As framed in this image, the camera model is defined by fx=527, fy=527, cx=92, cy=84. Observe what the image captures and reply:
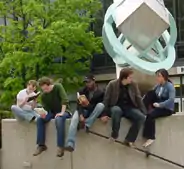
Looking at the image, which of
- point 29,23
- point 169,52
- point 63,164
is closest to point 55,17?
point 29,23

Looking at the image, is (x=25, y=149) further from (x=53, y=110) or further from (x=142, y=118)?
(x=142, y=118)

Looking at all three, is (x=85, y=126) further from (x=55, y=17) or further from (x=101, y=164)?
(x=55, y=17)

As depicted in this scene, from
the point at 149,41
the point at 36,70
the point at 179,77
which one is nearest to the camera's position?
the point at 149,41

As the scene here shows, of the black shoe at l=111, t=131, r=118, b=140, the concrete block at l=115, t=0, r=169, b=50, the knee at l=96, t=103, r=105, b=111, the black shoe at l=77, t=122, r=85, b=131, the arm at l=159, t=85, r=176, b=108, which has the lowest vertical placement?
the black shoe at l=111, t=131, r=118, b=140

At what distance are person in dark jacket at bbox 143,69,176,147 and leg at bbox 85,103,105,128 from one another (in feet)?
3.23

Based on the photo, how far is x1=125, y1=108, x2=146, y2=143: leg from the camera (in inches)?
420

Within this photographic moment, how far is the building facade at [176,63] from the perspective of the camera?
2397cm

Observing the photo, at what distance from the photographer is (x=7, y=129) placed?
40.7ft

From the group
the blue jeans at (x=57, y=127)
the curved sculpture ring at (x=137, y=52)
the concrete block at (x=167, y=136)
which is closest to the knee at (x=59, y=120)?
the blue jeans at (x=57, y=127)

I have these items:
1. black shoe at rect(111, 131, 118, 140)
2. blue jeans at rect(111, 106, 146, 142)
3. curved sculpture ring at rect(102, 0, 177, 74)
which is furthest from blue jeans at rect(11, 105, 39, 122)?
curved sculpture ring at rect(102, 0, 177, 74)

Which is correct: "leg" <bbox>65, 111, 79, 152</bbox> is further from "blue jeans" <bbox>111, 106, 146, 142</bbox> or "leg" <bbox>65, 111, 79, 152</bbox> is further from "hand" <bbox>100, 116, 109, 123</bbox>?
"blue jeans" <bbox>111, 106, 146, 142</bbox>

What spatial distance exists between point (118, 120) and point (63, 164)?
1839 mm

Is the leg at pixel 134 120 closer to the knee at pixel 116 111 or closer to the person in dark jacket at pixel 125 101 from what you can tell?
the person in dark jacket at pixel 125 101

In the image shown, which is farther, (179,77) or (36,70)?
(179,77)
